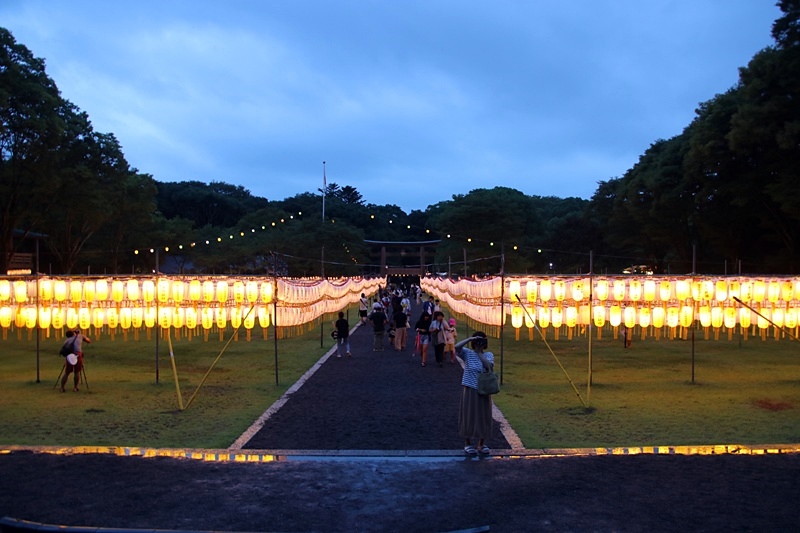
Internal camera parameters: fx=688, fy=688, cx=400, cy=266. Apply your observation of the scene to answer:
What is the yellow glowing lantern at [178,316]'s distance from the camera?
18.8 metres

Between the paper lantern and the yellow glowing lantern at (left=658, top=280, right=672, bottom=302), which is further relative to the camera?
the paper lantern

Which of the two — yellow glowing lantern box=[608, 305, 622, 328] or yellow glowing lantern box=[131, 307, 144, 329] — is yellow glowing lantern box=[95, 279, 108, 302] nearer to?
yellow glowing lantern box=[131, 307, 144, 329]

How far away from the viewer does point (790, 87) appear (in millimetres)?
26703

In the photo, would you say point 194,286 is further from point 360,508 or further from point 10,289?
point 360,508

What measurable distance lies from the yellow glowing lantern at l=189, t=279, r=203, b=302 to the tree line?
6.64 m

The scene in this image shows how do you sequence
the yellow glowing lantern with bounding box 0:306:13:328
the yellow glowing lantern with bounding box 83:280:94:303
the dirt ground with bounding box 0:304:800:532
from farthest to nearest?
the yellow glowing lantern with bounding box 83:280:94:303, the yellow glowing lantern with bounding box 0:306:13:328, the dirt ground with bounding box 0:304:800:532

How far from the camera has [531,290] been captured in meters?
18.7

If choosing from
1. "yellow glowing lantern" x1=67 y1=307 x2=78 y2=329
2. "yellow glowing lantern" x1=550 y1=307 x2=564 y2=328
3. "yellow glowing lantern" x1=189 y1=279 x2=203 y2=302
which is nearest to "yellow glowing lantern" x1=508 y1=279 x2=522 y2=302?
"yellow glowing lantern" x1=550 y1=307 x2=564 y2=328

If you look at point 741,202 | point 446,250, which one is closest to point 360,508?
point 741,202

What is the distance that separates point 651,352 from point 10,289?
19.2 metres

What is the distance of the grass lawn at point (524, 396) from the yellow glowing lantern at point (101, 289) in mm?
2014

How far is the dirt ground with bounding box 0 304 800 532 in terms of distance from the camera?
6953mm

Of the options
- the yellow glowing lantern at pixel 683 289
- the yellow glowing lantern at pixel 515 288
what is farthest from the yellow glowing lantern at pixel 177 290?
the yellow glowing lantern at pixel 683 289

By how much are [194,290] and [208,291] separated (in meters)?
0.40
